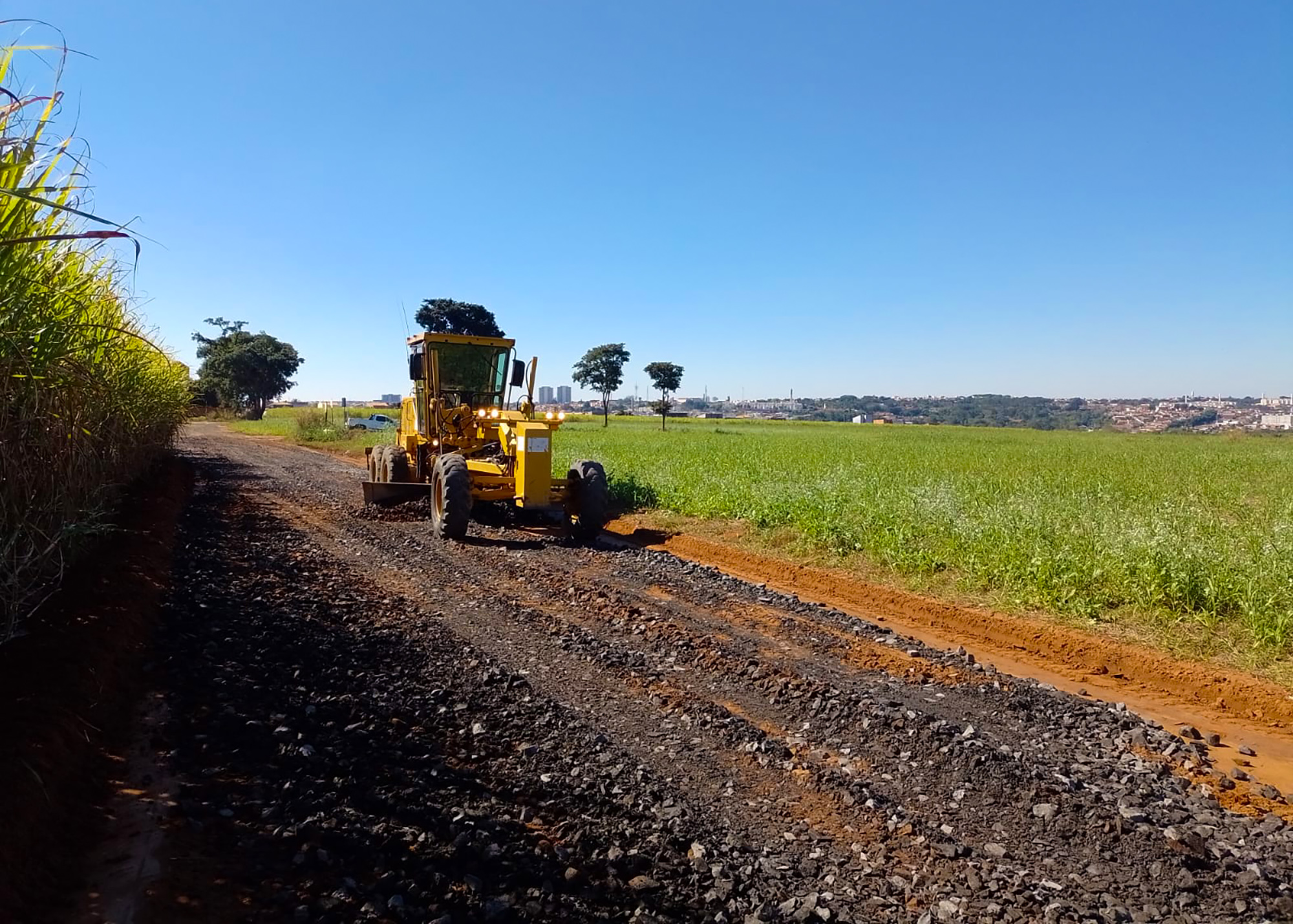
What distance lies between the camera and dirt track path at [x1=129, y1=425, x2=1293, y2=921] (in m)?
2.85

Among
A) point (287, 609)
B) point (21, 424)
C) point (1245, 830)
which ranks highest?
point (21, 424)

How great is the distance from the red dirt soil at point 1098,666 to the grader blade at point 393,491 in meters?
5.40

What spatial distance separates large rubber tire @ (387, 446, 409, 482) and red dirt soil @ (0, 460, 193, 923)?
6490 millimetres

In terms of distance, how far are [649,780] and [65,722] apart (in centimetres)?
258

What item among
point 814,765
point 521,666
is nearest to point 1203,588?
point 814,765

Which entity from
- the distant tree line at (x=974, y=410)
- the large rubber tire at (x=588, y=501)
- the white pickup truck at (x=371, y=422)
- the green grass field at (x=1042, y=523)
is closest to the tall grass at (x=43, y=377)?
the large rubber tire at (x=588, y=501)

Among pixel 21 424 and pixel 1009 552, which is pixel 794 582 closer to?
pixel 1009 552

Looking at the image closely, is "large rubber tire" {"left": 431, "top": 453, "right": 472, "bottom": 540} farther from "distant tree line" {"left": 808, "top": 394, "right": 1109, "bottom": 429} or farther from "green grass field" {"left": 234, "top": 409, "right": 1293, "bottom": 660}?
"distant tree line" {"left": 808, "top": 394, "right": 1109, "bottom": 429}

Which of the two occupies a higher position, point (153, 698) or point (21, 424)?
point (21, 424)

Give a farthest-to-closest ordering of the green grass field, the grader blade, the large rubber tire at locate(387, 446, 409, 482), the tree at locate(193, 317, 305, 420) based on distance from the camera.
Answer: the tree at locate(193, 317, 305, 420) < the large rubber tire at locate(387, 446, 409, 482) < the grader blade < the green grass field

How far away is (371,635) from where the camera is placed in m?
5.71

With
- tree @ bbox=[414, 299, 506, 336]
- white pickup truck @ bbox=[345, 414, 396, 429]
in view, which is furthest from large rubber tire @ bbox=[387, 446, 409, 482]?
tree @ bbox=[414, 299, 506, 336]

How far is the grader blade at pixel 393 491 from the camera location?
11508 mm

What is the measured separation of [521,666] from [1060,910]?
3.48 m
